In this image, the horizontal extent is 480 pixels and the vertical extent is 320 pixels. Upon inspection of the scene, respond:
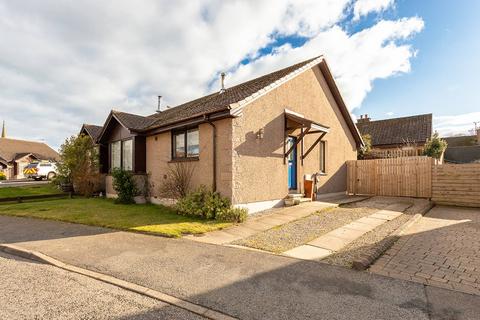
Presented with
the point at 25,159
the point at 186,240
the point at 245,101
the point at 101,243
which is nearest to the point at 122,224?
the point at 101,243

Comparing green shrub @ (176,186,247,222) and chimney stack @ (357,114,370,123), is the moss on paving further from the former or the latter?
chimney stack @ (357,114,370,123)

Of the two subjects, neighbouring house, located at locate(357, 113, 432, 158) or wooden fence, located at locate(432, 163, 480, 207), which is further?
neighbouring house, located at locate(357, 113, 432, 158)

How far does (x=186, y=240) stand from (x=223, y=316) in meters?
3.36

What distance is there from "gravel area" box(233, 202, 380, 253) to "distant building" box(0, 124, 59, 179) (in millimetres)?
39284

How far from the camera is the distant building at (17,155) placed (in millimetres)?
38219

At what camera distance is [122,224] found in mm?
7816

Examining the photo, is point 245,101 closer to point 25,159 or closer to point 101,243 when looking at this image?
point 101,243

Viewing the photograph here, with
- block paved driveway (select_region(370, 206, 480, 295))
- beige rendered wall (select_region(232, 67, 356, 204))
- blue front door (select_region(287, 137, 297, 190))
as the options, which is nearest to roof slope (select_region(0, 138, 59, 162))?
blue front door (select_region(287, 137, 297, 190))

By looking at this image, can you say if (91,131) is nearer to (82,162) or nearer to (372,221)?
(82,162)

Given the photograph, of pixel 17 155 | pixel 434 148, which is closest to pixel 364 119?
pixel 434 148

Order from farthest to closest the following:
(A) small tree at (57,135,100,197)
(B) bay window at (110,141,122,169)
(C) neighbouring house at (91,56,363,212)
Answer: (A) small tree at (57,135,100,197)
(B) bay window at (110,141,122,169)
(C) neighbouring house at (91,56,363,212)

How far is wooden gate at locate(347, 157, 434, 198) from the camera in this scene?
509 inches

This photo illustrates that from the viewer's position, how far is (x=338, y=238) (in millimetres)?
6336

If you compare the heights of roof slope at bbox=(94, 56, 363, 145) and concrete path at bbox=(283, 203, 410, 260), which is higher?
roof slope at bbox=(94, 56, 363, 145)
